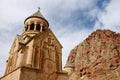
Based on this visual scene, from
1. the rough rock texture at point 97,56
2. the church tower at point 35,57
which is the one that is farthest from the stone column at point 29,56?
the rough rock texture at point 97,56

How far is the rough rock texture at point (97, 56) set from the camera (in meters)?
70.7

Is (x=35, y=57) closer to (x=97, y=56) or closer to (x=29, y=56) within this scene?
(x=29, y=56)

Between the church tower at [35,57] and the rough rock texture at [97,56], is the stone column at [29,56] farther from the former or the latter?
the rough rock texture at [97,56]

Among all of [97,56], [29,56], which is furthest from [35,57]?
[97,56]

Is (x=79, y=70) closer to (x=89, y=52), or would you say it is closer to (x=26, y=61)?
(x=89, y=52)

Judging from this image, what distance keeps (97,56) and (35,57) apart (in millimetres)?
65237

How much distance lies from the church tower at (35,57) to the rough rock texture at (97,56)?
43.6 meters

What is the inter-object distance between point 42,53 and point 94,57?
213ft

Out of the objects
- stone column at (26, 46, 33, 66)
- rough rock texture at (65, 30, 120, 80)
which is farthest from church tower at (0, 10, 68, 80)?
rough rock texture at (65, 30, 120, 80)

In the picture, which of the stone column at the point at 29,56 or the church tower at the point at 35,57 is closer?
the church tower at the point at 35,57

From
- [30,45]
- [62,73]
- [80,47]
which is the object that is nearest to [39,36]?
[30,45]

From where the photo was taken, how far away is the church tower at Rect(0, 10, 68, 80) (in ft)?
54.1

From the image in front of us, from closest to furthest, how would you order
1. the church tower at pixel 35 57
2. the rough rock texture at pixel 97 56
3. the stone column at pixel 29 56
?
the church tower at pixel 35 57
the stone column at pixel 29 56
the rough rock texture at pixel 97 56

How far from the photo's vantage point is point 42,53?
18.7 m
